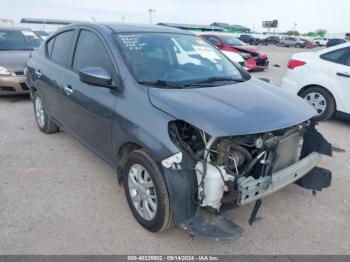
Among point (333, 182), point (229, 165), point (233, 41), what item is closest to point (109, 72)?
point (229, 165)

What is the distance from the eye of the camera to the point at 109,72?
3.04m

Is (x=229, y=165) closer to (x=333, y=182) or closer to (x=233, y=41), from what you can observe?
(x=333, y=182)

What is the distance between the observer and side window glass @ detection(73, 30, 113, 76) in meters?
3.16

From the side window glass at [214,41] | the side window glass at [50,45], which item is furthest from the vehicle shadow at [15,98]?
the side window glass at [214,41]

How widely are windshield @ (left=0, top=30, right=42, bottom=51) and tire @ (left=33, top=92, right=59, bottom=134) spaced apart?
3572 millimetres

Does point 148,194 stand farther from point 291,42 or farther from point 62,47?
point 291,42

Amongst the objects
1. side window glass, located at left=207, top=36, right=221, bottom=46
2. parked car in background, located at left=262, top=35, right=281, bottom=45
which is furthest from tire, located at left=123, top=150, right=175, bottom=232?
parked car in background, located at left=262, top=35, right=281, bottom=45

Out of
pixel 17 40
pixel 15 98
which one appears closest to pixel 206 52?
pixel 15 98

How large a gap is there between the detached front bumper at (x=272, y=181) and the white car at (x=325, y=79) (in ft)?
8.95

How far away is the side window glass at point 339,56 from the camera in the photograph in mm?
5602

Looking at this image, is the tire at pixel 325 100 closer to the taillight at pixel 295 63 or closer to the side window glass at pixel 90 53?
the taillight at pixel 295 63

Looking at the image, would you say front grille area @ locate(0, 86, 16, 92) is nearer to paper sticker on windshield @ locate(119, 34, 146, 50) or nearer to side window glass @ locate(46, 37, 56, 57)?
side window glass @ locate(46, 37, 56, 57)

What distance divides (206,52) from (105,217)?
2.21 meters

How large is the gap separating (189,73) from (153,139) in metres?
1.06
